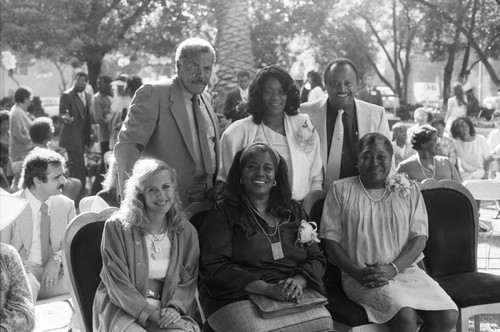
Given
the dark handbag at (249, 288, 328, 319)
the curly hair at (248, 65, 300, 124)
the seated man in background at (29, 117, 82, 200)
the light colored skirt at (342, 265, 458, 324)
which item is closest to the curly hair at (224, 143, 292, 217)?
the curly hair at (248, 65, 300, 124)

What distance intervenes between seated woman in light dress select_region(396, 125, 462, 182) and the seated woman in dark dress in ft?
9.66

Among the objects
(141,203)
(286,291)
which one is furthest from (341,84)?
(141,203)

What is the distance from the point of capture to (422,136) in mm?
7164

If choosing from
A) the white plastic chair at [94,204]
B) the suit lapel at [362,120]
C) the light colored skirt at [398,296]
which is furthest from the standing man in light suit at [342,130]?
the white plastic chair at [94,204]

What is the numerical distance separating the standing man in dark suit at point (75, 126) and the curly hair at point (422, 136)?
5.93 meters

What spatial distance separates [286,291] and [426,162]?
11.5ft

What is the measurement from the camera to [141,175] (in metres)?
4.07

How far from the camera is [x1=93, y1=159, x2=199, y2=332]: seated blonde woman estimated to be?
3885 mm

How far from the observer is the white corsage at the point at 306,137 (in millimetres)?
4770

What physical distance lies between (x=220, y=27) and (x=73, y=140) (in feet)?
10.9

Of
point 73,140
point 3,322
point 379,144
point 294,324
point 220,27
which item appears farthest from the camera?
point 220,27

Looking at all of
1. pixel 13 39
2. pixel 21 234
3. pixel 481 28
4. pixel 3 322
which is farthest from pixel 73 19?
pixel 3 322

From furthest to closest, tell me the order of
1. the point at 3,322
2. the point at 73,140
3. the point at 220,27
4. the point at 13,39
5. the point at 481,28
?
the point at 481,28 < the point at 13,39 < the point at 220,27 < the point at 73,140 < the point at 3,322

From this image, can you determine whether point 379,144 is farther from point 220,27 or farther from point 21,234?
point 220,27
